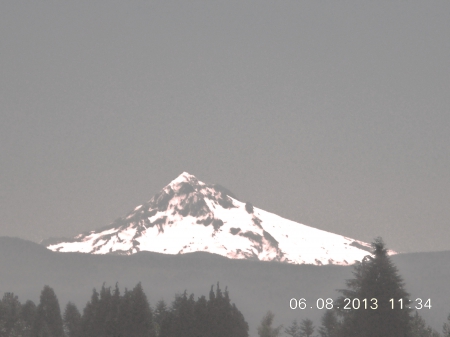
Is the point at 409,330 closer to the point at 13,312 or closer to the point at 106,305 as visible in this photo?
the point at 106,305

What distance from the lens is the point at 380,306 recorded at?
61.9 metres

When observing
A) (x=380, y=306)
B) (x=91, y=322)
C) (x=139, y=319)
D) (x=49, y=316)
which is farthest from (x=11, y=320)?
(x=380, y=306)

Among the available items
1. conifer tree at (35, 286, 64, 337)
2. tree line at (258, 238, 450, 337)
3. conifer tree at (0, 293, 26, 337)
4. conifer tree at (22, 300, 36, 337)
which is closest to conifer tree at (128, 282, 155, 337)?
tree line at (258, 238, 450, 337)

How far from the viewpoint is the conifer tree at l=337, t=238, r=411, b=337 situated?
60.9 metres

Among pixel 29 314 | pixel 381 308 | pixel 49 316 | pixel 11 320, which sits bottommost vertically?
pixel 381 308

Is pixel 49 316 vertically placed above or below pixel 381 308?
above

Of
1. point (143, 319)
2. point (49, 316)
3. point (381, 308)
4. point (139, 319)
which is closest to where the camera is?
point (381, 308)

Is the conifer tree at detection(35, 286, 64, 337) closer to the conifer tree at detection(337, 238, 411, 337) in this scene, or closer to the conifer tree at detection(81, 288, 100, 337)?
the conifer tree at detection(81, 288, 100, 337)

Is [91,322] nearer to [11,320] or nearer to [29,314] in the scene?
[11,320]

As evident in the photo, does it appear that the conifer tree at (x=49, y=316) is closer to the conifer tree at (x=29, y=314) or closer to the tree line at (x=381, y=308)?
the conifer tree at (x=29, y=314)

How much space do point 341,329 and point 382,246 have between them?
26.1 ft

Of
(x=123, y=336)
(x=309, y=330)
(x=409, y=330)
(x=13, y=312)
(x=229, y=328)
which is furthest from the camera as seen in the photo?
(x=309, y=330)

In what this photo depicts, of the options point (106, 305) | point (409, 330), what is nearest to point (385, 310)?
point (409, 330)

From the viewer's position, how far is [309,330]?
533 ft
